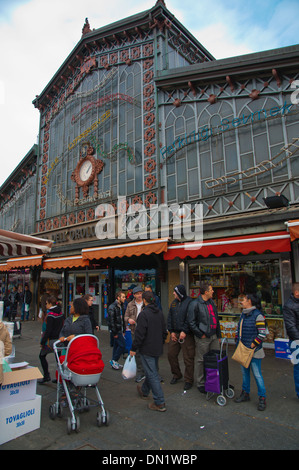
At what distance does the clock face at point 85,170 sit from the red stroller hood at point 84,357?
1058 cm

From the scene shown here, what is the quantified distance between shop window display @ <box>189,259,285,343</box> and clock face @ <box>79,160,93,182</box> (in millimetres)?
6766

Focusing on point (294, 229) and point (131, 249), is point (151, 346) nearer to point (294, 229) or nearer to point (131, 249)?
point (294, 229)

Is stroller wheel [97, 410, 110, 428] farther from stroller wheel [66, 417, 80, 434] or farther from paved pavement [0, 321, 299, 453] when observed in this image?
stroller wheel [66, 417, 80, 434]

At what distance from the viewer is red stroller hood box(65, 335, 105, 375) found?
12.9 ft

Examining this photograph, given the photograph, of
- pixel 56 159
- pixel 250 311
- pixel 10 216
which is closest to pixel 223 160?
pixel 250 311

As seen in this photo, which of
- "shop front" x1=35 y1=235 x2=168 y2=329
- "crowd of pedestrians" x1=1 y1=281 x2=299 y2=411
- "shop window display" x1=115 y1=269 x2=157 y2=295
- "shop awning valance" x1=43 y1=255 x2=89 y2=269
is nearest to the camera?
"crowd of pedestrians" x1=1 y1=281 x2=299 y2=411

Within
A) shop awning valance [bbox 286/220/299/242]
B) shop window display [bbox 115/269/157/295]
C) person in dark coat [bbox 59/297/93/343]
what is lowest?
person in dark coat [bbox 59/297/93/343]

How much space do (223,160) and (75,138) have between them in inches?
336

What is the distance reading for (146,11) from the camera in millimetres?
11875

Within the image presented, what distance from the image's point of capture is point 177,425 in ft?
13.2

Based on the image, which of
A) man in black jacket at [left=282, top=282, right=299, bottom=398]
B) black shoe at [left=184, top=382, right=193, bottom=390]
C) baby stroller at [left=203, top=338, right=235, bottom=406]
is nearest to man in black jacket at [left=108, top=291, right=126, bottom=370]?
black shoe at [left=184, top=382, right=193, bottom=390]

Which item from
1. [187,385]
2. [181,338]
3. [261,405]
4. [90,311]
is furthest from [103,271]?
[261,405]

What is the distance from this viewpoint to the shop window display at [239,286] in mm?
8297
